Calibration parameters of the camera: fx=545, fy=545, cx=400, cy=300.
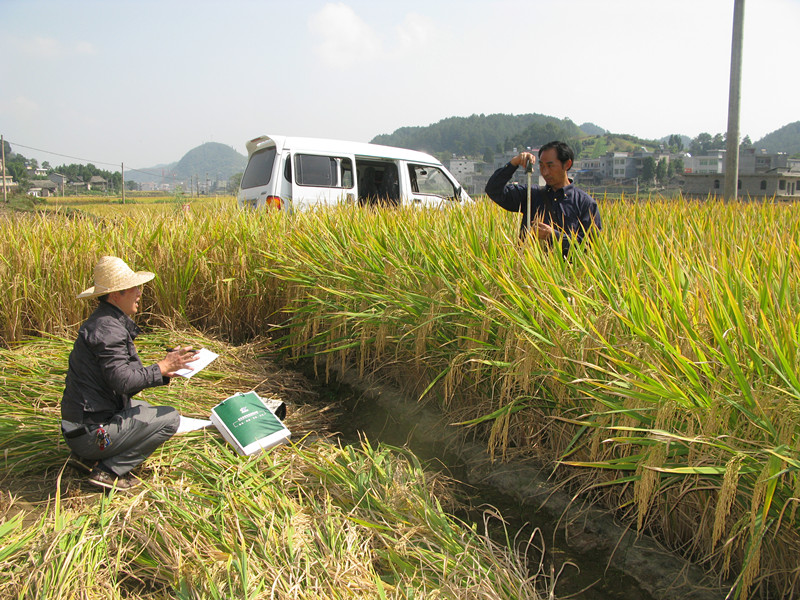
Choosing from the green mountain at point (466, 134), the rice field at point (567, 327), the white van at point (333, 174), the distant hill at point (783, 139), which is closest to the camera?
the rice field at point (567, 327)

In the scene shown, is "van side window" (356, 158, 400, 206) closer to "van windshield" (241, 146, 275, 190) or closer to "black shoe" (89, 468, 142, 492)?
"van windshield" (241, 146, 275, 190)

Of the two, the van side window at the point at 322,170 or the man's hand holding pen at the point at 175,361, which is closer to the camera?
the man's hand holding pen at the point at 175,361

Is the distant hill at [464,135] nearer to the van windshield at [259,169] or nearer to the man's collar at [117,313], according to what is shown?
the van windshield at [259,169]

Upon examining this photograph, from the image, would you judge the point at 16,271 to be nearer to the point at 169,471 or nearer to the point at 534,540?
the point at 169,471

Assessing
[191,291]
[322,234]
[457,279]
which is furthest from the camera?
[191,291]

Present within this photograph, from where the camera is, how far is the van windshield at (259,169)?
7447 mm

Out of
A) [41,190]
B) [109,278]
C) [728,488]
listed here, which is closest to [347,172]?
[109,278]

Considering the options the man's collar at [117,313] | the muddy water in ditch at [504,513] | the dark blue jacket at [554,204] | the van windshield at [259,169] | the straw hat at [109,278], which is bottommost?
the muddy water in ditch at [504,513]

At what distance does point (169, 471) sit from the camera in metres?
2.35

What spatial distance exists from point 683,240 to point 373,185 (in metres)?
6.50

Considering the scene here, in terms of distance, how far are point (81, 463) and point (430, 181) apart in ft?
23.9

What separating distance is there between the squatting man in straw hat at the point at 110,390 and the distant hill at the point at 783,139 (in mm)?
161178

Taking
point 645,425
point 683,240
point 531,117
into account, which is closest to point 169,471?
point 645,425

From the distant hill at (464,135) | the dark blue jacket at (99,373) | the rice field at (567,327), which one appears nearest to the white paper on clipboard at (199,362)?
the dark blue jacket at (99,373)
